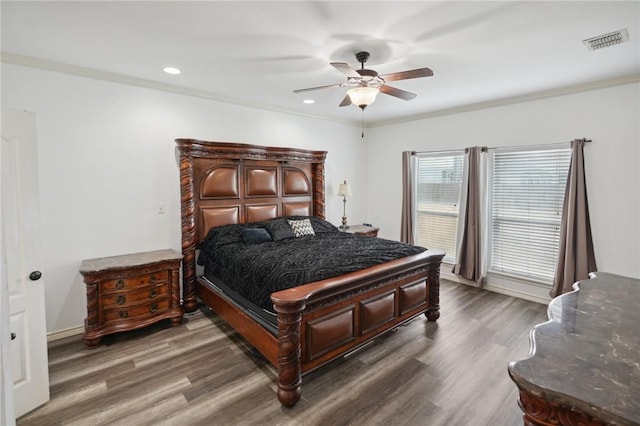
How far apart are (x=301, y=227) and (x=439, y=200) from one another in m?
2.49

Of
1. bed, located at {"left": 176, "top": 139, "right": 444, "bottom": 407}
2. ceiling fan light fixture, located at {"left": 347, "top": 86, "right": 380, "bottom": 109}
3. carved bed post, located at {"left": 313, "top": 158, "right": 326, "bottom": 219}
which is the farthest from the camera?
carved bed post, located at {"left": 313, "top": 158, "right": 326, "bottom": 219}

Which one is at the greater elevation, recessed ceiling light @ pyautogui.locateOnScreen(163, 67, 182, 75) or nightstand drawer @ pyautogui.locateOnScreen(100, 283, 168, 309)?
recessed ceiling light @ pyautogui.locateOnScreen(163, 67, 182, 75)

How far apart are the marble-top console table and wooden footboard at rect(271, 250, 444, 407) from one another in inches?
55.8

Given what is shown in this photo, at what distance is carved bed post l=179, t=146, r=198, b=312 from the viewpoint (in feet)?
12.2

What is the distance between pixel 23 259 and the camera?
206 centimetres

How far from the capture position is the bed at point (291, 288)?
7.55 ft

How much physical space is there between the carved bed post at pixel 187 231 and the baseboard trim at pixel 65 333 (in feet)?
3.33

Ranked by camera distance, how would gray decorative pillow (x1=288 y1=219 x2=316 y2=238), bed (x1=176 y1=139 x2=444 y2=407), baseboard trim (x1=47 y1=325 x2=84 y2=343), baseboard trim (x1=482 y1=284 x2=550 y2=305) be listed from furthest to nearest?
gray decorative pillow (x1=288 y1=219 x2=316 y2=238)
baseboard trim (x1=482 y1=284 x2=550 y2=305)
baseboard trim (x1=47 y1=325 x2=84 y2=343)
bed (x1=176 y1=139 x2=444 y2=407)

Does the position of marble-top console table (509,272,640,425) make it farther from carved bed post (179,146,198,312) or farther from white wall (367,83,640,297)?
carved bed post (179,146,198,312)

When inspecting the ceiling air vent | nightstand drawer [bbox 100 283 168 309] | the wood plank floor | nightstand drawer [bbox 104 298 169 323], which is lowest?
the wood plank floor

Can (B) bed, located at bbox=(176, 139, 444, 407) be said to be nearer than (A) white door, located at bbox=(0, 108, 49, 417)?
No

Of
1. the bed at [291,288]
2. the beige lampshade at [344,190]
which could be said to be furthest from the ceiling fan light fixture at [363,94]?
the beige lampshade at [344,190]

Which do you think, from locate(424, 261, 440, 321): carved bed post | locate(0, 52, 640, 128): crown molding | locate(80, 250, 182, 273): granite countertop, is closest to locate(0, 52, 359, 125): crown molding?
locate(0, 52, 640, 128): crown molding

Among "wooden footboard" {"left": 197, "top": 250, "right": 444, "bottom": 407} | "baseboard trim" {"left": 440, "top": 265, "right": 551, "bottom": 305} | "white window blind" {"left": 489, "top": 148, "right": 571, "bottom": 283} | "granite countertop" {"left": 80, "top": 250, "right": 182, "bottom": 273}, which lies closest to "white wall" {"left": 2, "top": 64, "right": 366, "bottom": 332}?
"granite countertop" {"left": 80, "top": 250, "right": 182, "bottom": 273}
